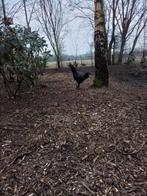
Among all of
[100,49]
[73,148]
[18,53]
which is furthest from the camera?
[100,49]

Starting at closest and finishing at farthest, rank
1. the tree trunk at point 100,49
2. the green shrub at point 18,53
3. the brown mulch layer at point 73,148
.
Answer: the brown mulch layer at point 73,148, the green shrub at point 18,53, the tree trunk at point 100,49

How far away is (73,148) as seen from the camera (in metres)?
3.32

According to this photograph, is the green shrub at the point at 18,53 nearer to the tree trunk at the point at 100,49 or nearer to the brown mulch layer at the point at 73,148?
the brown mulch layer at the point at 73,148

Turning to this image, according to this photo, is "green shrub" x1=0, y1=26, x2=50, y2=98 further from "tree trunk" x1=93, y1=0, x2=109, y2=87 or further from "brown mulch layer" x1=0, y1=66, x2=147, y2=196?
"tree trunk" x1=93, y1=0, x2=109, y2=87

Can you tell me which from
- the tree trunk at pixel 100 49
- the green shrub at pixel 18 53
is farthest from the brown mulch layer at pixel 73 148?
the tree trunk at pixel 100 49

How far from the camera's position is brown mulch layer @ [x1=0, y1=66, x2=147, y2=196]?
2791 millimetres

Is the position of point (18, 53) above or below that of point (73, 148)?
above

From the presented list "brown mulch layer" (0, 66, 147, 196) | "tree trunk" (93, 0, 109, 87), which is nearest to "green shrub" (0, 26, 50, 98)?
"brown mulch layer" (0, 66, 147, 196)

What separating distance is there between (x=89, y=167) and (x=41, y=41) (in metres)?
3.38

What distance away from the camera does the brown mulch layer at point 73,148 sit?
279 cm

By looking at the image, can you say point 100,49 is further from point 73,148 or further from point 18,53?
point 73,148

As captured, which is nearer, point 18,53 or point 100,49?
point 18,53

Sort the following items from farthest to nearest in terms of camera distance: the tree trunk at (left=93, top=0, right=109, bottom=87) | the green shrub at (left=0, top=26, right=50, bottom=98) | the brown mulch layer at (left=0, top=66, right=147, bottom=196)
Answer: the tree trunk at (left=93, top=0, right=109, bottom=87) → the green shrub at (left=0, top=26, right=50, bottom=98) → the brown mulch layer at (left=0, top=66, right=147, bottom=196)

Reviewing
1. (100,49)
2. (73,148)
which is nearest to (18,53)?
(100,49)
